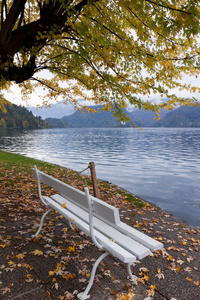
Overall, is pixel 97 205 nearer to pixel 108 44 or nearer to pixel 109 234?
pixel 109 234

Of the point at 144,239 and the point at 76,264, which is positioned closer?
the point at 144,239

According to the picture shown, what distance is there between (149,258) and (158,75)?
5.61 meters

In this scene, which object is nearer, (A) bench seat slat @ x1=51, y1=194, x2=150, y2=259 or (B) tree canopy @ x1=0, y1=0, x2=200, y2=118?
(A) bench seat slat @ x1=51, y1=194, x2=150, y2=259

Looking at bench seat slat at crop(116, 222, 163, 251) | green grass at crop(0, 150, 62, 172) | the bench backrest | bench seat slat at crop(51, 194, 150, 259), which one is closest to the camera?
the bench backrest

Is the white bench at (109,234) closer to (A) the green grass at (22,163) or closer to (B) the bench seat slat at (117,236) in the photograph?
(B) the bench seat slat at (117,236)

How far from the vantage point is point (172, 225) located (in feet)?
21.6

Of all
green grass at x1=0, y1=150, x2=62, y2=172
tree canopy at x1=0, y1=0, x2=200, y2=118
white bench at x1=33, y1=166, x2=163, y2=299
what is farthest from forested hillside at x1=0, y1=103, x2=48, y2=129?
white bench at x1=33, y1=166, x2=163, y2=299

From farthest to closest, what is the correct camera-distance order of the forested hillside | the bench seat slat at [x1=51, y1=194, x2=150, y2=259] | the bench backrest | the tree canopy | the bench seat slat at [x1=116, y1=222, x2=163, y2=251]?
the forested hillside, the tree canopy, the bench seat slat at [x1=116, y1=222, x2=163, y2=251], the bench seat slat at [x1=51, y1=194, x2=150, y2=259], the bench backrest

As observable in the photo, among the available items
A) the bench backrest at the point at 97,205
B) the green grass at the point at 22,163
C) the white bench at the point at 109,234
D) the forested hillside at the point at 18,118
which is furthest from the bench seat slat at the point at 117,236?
the forested hillside at the point at 18,118

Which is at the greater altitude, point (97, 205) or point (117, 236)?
point (97, 205)

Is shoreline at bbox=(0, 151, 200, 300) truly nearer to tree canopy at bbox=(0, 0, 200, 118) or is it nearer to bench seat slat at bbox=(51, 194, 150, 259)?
bench seat slat at bbox=(51, 194, 150, 259)

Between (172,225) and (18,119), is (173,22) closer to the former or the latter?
(172,225)

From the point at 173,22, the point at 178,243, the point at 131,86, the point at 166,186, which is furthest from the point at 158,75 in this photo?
the point at 166,186

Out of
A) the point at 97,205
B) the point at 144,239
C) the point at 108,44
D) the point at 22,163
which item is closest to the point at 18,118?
the point at 22,163
